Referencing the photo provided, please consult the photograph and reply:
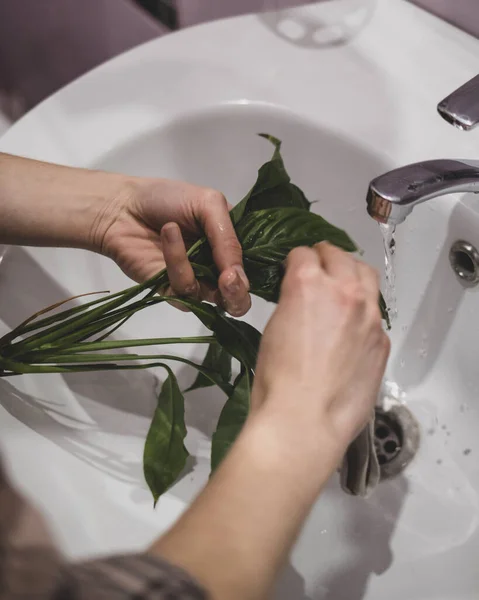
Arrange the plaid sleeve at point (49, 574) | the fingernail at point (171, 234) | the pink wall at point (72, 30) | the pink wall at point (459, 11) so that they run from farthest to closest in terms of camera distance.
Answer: the pink wall at point (72, 30), the pink wall at point (459, 11), the fingernail at point (171, 234), the plaid sleeve at point (49, 574)

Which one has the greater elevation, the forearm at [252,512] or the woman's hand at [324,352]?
the woman's hand at [324,352]

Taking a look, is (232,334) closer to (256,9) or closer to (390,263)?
(390,263)

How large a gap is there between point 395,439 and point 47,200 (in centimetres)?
38

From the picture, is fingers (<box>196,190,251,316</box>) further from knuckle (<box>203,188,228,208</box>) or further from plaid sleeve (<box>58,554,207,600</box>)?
plaid sleeve (<box>58,554,207,600</box>)

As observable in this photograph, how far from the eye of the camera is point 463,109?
383mm

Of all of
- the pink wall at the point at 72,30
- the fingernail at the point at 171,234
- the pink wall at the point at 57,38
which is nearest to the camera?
the fingernail at the point at 171,234

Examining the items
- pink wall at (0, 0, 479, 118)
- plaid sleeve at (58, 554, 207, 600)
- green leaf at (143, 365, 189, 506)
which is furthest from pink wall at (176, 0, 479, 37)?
plaid sleeve at (58, 554, 207, 600)

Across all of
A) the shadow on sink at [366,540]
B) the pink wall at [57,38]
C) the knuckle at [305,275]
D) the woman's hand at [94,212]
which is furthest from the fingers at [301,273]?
the pink wall at [57,38]

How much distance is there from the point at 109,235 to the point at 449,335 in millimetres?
313

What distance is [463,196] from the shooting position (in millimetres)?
480

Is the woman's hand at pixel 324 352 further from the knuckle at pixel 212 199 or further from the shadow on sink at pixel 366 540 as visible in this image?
the shadow on sink at pixel 366 540

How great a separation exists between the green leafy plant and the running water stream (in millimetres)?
25

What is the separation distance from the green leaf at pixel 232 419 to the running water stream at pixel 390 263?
135 mm

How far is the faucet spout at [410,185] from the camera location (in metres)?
0.37
